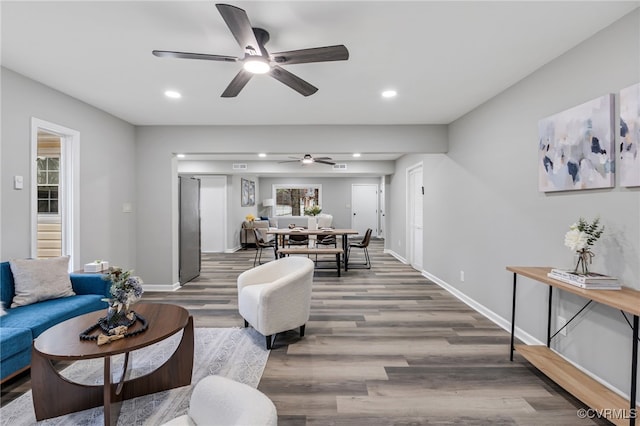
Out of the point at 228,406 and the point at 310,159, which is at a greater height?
the point at 310,159

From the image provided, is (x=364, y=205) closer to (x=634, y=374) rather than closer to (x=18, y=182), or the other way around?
(x=18, y=182)

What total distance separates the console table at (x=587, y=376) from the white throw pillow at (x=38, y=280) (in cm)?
393

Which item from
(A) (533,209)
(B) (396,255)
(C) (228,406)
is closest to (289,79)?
(C) (228,406)

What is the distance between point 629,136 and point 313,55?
1992mm

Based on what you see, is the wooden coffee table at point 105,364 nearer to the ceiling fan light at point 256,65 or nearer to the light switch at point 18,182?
the light switch at point 18,182

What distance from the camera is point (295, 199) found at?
11.0 meters

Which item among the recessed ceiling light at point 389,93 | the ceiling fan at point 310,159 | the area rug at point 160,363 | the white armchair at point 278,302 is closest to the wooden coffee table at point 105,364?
the area rug at point 160,363

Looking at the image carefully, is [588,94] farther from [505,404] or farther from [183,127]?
[183,127]

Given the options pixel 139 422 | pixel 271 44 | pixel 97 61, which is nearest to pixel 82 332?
pixel 139 422

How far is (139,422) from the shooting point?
1771 millimetres

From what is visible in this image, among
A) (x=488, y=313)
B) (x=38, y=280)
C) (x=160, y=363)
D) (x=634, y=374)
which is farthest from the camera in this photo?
(x=488, y=313)

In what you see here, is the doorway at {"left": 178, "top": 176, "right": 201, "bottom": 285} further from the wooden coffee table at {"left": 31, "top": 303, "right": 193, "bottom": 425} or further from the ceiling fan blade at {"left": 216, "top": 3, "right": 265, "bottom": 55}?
the ceiling fan blade at {"left": 216, "top": 3, "right": 265, "bottom": 55}

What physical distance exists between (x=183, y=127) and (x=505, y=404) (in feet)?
15.7

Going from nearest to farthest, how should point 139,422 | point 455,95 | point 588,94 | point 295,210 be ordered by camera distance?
point 139,422 → point 588,94 → point 455,95 → point 295,210
